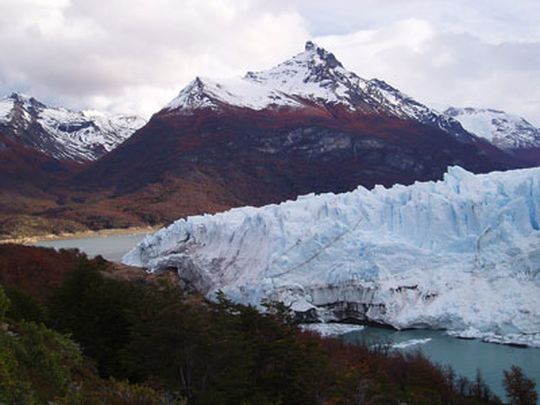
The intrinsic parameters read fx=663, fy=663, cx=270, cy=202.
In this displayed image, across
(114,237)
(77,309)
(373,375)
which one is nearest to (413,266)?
(373,375)

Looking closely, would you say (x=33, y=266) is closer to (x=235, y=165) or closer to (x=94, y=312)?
(x=94, y=312)

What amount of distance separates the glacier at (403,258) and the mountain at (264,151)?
53.2 m

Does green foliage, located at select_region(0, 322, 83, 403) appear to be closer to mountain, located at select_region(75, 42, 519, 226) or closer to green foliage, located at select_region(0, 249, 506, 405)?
green foliage, located at select_region(0, 249, 506, 405)

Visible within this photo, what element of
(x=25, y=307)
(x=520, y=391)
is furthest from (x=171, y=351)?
(x=520, y=391)

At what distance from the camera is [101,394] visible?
22.2 feet

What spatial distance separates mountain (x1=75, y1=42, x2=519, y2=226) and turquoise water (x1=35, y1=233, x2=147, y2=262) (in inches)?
367

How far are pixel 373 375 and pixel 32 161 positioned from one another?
141 meters

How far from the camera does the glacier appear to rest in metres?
24.3

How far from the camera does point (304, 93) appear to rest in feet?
414

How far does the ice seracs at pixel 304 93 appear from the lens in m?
120

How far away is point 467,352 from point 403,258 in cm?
561

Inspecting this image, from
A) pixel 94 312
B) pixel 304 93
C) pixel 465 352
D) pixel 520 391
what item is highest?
pixel 304 93

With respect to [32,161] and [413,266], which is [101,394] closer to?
[413,266]

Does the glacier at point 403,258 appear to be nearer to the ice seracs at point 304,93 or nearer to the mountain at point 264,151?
the mountain at point 264,151
